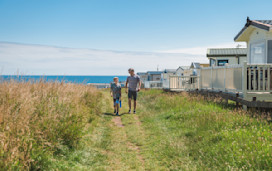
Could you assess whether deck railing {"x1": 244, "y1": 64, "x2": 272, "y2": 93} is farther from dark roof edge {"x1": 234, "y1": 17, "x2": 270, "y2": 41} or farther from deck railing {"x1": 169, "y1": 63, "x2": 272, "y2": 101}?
dark roof edge {"x1": 234, "y1": 17, "x2": 270, "y2": 41}

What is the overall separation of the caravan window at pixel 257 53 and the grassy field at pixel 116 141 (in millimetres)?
7827

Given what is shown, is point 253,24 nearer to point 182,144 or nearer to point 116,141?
point 182,144

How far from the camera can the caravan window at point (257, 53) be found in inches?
544

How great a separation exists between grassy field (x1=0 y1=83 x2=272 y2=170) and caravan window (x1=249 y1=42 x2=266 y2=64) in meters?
7.83

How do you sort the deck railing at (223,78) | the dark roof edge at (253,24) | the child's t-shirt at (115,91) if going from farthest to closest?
the dark roof edge at (253,24) < the child's t-shirt at (115,91) < the deck railing at (223,78)

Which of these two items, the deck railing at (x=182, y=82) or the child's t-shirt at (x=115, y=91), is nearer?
the child's t-shirt at (x=115, y=91)

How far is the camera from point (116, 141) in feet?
23.3

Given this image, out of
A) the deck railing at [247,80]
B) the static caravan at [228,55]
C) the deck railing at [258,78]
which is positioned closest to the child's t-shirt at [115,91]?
the deck railing at [247,80]

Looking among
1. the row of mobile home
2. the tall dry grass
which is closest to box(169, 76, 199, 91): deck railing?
the row of mobile home

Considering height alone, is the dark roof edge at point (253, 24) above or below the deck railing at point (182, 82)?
above

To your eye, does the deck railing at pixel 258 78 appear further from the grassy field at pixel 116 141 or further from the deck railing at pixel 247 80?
the grassy field at pixel 116 141

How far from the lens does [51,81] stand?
9211 millimetres

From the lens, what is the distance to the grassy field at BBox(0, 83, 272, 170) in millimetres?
4199

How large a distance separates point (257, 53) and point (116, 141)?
11.3 m
